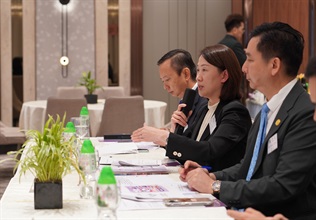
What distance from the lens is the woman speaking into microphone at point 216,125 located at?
3523 mm

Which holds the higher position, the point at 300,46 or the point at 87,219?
the point at 300,46

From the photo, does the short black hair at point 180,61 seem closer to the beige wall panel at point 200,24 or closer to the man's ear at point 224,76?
the man's ear at point 224,76

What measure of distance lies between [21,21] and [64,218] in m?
8.90

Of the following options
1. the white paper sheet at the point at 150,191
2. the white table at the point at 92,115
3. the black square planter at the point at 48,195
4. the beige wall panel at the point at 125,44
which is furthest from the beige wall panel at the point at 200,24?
the black square planter at the point at 48,195

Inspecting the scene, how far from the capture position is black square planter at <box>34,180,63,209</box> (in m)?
2.52

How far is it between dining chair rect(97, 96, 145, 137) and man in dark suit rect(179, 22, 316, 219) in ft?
16.2

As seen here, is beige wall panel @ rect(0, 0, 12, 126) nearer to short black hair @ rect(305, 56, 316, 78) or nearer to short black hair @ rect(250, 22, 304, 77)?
short black hair @ rect(250, 22, 304, 77)

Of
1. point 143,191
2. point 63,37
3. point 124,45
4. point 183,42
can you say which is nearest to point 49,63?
point 63,37

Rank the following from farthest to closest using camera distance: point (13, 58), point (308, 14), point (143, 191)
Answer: point (13, 58) < point (308, 14) < point (143, 191)

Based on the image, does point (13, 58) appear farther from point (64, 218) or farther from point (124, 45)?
point (64, 218)

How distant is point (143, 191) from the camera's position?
2760mm

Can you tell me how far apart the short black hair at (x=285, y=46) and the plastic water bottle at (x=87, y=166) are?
88cm

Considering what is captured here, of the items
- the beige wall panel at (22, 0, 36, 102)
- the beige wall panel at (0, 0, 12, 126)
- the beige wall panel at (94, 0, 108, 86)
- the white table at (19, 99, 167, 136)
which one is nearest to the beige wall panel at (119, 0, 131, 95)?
the beige wall panel at (94, 0, 108, 86)

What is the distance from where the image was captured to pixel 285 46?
282 cm
